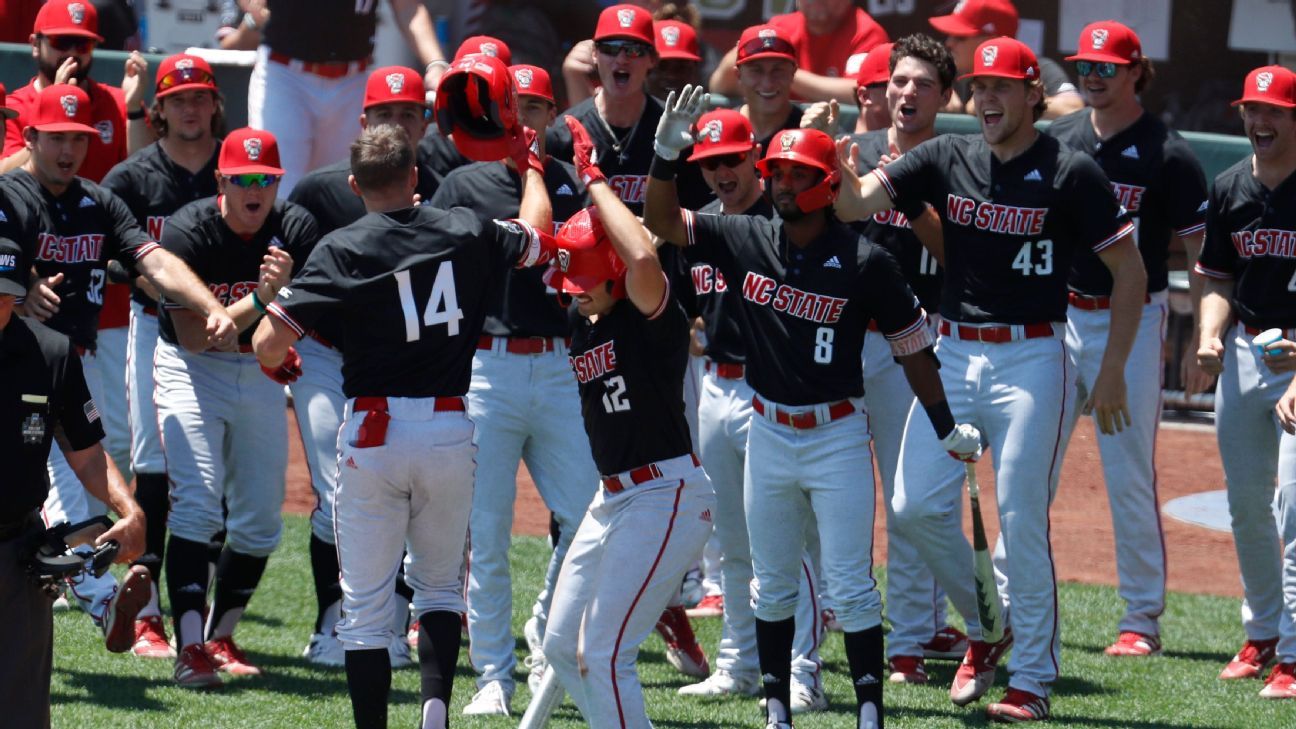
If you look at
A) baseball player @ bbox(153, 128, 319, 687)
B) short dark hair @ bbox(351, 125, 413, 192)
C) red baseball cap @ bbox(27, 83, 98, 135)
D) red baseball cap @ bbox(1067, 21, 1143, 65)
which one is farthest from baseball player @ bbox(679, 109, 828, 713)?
red baseball cap @ bbox(27, 83, 98, 135)

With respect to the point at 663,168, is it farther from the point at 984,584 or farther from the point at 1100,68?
the point at 1100,68

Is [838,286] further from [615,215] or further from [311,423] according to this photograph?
[311,423]

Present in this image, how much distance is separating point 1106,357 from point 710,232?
1.42 metres

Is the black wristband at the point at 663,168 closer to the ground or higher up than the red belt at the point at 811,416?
higher up

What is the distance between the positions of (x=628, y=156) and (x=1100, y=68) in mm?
1783

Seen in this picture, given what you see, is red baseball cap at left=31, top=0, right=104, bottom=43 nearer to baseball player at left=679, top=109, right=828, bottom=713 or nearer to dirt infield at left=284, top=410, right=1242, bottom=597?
dirt infield at left=284, top=410, right=1242, bottom=597

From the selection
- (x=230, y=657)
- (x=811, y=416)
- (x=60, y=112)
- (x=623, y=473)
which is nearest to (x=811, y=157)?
(x=811, y=416)

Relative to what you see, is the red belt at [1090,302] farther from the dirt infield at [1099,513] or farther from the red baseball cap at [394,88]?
the red baseball cap at [394,88]

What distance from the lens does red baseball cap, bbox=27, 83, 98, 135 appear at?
6.80m

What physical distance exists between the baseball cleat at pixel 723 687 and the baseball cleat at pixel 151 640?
1.93m

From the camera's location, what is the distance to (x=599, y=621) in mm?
5004

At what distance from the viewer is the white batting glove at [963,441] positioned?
5.61m

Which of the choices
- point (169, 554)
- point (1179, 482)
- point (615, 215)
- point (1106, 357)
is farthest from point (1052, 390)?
point (1179, 482)

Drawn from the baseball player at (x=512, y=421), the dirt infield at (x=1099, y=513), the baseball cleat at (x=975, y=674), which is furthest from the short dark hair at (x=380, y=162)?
the dirt infield at (x=1099, y=513)
